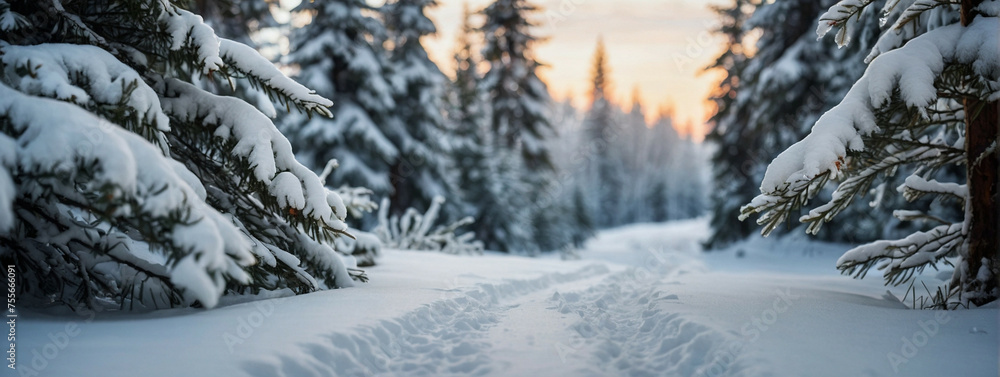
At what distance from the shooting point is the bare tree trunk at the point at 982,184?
12.8 feet

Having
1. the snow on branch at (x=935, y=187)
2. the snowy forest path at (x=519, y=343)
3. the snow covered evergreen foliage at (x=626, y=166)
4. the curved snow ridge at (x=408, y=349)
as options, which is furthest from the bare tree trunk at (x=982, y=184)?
the snow covered evergreen foliage at (x=626, y=166)

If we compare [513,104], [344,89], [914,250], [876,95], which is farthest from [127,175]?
[513,104]

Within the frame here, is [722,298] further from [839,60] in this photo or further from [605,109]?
[605,109]

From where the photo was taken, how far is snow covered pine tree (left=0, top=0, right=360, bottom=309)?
99.6 inches

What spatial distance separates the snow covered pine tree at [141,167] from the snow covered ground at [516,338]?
1.24ft

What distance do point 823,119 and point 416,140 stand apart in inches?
588

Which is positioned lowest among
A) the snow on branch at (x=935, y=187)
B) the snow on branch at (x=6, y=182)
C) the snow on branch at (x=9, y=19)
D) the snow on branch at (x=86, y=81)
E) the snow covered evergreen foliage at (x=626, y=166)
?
the snow covered evergreen foliage at (x=626, y=166)

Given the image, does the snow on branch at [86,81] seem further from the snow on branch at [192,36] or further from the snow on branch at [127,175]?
the snow on branch at [192,36]

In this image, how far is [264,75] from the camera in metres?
3.78

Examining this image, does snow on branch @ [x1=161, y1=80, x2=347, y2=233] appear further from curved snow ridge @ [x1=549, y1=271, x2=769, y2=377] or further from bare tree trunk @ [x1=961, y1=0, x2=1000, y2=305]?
bare tree trunk @ [x1=961, y1=0, x2=1000, y2=305]

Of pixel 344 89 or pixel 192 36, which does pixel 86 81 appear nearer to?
pixel 192 36

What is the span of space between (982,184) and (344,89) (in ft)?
48.7

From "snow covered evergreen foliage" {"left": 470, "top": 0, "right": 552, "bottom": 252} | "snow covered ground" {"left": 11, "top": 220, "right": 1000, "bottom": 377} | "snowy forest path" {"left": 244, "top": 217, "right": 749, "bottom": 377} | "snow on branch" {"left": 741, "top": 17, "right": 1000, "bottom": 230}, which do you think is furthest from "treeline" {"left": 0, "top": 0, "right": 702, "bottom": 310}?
"snow covered evergreen foliage" {"left": 470, "top": 0, "right": 552, "bottom": 252}

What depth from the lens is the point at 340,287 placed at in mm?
4617
